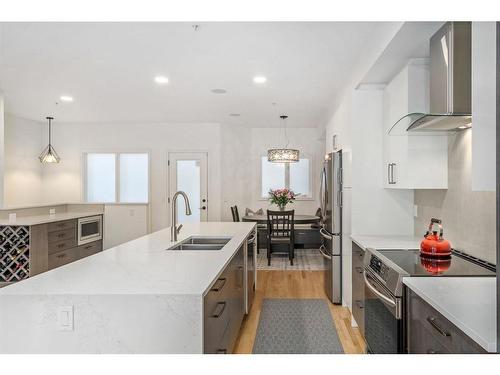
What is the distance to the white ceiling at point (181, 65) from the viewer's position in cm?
293

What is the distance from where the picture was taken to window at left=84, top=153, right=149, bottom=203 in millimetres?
7203

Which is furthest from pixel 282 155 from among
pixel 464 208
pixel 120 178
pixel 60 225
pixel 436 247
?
pixel 436 247

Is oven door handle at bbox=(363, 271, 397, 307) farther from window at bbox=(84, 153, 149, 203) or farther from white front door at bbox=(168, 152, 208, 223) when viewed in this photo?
window at bbox=(84, 153, 149, 203)

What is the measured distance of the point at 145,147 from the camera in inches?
282

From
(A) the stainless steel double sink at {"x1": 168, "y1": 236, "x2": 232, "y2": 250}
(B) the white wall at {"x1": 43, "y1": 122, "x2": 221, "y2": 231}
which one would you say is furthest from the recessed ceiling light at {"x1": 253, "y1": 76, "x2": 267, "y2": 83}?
(B) the white wall at {"x1": 43, "y1": 122, "x2": 221, "y2": 231}

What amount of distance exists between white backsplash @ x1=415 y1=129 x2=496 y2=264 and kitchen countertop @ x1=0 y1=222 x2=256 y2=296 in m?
1.54

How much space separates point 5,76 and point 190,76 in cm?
219

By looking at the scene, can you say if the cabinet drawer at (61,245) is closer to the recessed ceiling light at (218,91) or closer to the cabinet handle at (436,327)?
the recessed ceiling light at (218,91)

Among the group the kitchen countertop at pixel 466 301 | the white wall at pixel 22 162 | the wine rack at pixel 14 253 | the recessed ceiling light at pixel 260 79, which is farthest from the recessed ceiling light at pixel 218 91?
the white wall at pixel 22 162

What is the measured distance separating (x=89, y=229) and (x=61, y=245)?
672 millimetres

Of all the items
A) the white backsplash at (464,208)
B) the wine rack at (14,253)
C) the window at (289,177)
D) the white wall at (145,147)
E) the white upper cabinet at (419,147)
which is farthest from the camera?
the window at (289,177)

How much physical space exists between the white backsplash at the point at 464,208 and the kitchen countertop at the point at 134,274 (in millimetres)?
1538

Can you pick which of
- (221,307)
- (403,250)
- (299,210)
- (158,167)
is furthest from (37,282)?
(299,210)
